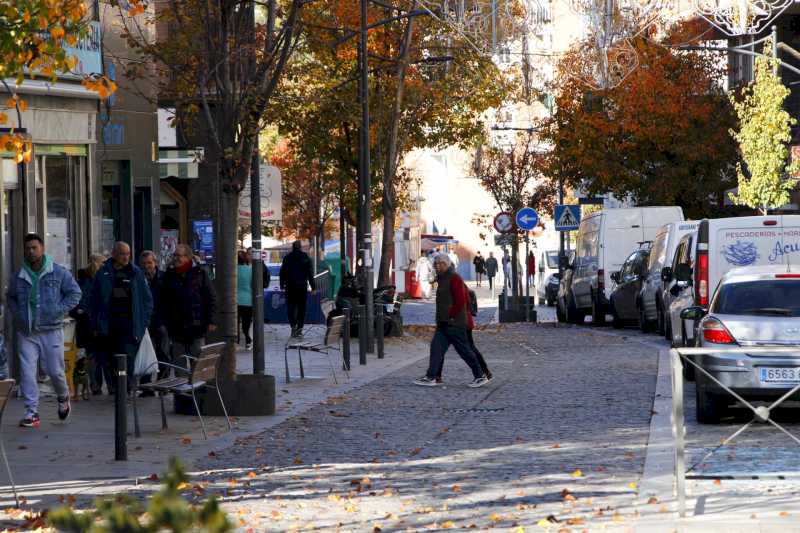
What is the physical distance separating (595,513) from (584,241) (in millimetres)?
28525

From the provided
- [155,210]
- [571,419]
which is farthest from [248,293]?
[571,419]

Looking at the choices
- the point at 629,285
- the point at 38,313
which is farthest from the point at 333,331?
the point at 629,285

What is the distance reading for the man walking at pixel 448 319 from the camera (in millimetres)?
18906

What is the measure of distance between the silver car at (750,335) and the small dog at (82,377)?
274 inches

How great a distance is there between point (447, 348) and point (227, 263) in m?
4.15

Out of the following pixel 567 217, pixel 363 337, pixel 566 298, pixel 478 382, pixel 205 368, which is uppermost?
pixel 567 217

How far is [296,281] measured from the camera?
28172mm

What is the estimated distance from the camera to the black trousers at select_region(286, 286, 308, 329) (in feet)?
92.8

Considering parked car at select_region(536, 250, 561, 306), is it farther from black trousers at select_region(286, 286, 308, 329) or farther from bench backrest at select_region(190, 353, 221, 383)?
bench backrest at select_region(190, 353, 221, 383)

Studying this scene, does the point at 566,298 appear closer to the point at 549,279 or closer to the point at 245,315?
the point at 245,315

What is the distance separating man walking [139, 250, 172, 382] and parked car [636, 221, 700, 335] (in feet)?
34.0

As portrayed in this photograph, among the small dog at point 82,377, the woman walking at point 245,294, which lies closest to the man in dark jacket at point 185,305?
the small dog at point 82,377

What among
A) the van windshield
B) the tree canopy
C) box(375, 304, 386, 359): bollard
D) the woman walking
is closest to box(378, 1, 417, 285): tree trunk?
box(375, 304, 386, 359): bollard

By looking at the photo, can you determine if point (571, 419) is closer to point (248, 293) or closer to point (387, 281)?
point (248, 293)
